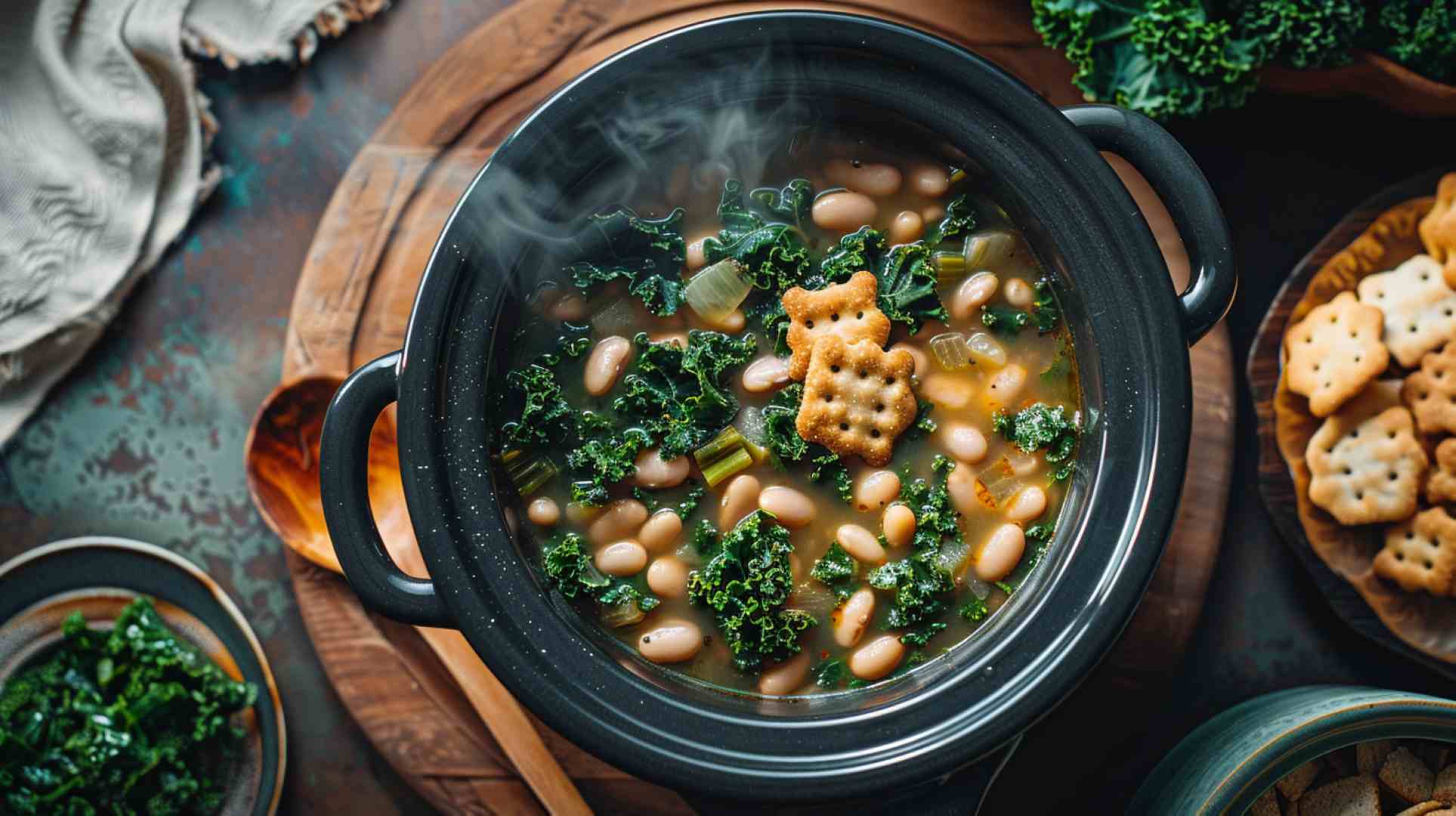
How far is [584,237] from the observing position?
185cm

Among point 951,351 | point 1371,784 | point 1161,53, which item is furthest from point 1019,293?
point 1371,784

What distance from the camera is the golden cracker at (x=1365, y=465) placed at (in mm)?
2053

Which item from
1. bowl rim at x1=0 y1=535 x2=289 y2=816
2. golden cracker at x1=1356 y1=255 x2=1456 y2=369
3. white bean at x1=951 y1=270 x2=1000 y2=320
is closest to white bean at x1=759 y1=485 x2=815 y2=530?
white bean at x1=951 y1=270 x2=1000 y2=320

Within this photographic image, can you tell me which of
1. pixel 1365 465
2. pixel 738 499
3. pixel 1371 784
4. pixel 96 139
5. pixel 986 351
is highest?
pixel 96 139

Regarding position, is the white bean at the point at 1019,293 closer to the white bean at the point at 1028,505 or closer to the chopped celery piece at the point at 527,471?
the white bean at the point at 1028,505

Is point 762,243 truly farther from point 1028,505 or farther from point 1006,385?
point 1028,505

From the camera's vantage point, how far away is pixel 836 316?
183 cm

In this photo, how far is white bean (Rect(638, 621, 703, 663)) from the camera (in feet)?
5.93

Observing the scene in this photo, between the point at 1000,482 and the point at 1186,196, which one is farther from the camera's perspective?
the point at 1000,482

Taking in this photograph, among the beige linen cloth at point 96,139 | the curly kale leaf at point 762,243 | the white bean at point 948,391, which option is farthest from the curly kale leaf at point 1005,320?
the beige linen cloth at point 96,139

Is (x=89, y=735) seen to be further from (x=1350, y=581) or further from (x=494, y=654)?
(x=1350, y=581)

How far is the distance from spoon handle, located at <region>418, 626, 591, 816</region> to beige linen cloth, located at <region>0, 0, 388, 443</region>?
3.65 ft

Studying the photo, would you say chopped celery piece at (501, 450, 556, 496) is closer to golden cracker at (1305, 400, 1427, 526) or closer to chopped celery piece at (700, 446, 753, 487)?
chopped celery piece at (700, 446, 753, 487)

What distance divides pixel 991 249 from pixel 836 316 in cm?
31
